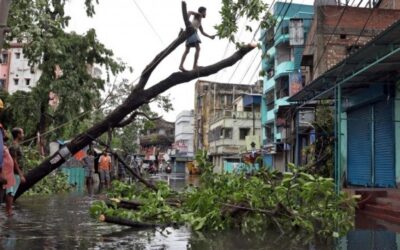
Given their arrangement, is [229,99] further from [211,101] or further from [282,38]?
[282,38]

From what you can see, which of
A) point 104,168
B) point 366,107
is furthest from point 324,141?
point 104,168

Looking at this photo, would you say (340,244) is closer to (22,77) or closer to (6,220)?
(6,220)

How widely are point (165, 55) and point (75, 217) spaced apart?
3.78m

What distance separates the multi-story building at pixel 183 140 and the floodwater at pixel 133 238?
81015 mm

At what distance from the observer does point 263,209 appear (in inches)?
328

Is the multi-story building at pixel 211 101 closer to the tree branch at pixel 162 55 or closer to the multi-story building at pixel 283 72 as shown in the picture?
the multi-story building at pixel 283 72

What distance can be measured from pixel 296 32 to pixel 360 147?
22.2m

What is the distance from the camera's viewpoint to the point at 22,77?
214 ft

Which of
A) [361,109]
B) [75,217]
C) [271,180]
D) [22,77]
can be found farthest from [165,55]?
[22,77]

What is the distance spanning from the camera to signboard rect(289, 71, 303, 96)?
37.4 meters

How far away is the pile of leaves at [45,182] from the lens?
1800 centimetres

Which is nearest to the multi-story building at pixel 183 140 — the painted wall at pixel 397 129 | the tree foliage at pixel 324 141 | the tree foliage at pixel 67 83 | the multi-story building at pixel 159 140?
the multi-story building at pixel 159 140

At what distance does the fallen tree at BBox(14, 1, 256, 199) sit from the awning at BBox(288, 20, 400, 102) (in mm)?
3201

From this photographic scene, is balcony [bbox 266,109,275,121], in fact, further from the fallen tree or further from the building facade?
the fallen tree
